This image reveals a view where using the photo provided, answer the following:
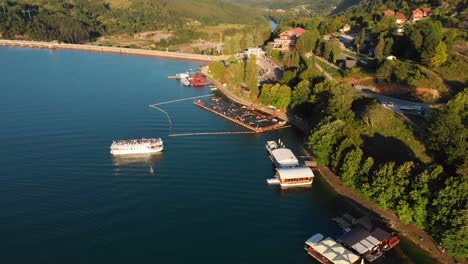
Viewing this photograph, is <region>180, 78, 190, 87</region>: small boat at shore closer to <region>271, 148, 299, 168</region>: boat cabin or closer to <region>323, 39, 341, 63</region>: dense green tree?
<region>323, 39, 341, 63</region>: dense green tree

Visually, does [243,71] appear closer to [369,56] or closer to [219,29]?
[369,56]

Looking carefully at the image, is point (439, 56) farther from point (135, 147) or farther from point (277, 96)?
point (135, 147)

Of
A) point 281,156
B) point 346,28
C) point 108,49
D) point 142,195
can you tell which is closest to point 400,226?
point 281,156

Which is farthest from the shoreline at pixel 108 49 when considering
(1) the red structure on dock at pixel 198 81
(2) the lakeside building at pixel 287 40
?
(1) the red structure on dock at pixel 198 81

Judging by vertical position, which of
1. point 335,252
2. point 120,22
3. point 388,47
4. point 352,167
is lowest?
point 335,252

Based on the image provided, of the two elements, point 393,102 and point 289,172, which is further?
point 393,102

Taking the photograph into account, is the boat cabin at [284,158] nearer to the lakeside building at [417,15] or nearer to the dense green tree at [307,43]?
the dense green tree at [307,43]

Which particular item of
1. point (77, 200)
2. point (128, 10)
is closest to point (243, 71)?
point (77, 200)

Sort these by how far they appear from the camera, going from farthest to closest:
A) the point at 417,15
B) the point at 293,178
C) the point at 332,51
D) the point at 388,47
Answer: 1. the point at 417,15
2. the point at 332,51
3. the point at 388,47
4. the point at 293,178
